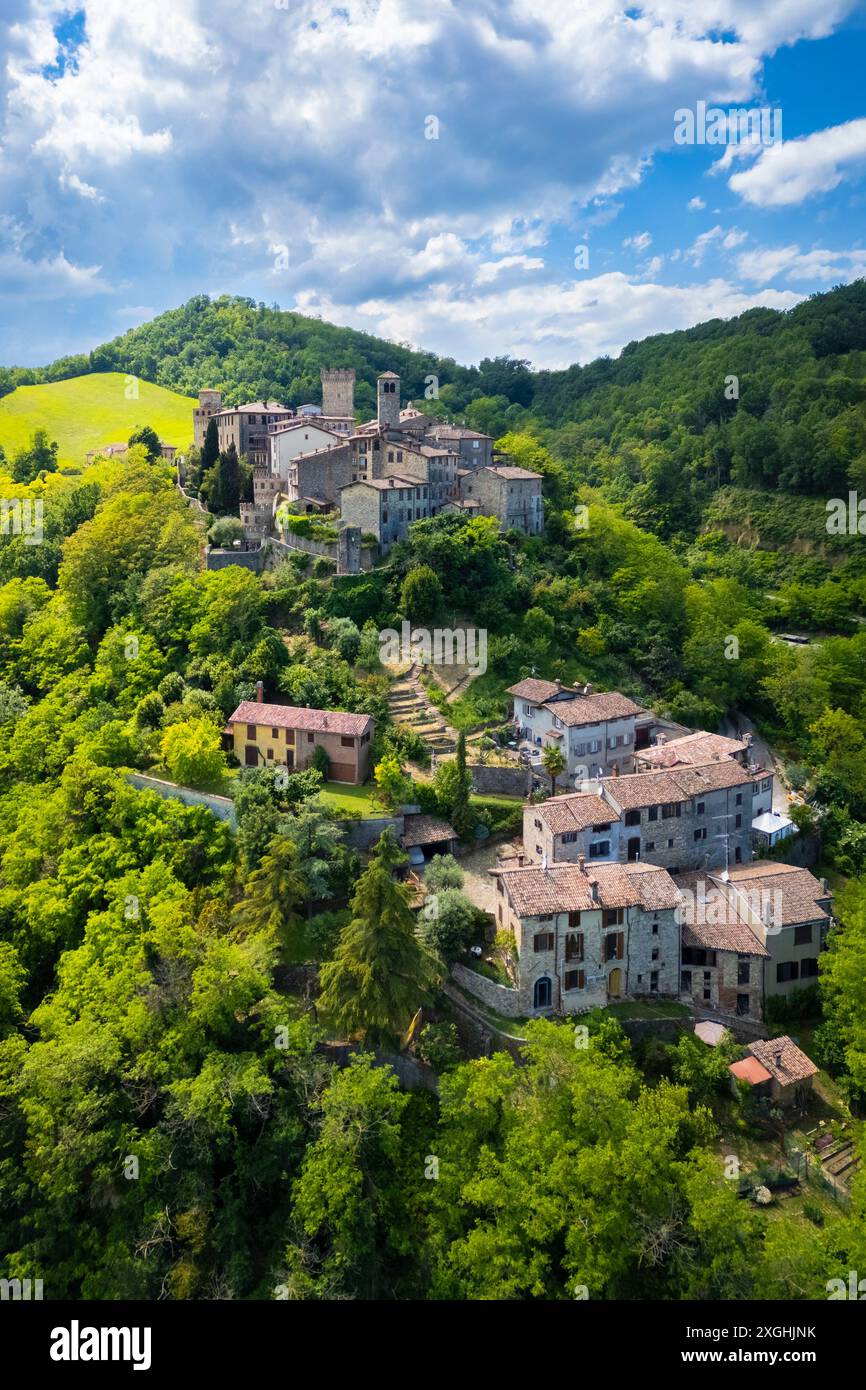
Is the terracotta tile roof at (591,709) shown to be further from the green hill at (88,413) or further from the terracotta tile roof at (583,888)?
the green hill at (88,413)

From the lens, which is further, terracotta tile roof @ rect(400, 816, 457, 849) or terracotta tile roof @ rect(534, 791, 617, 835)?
terracotta tile roof @ rect(400, 816, 457, 849)

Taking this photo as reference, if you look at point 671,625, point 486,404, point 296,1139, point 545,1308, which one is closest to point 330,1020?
point 296,1139

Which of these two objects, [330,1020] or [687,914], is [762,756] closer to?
[687,914]

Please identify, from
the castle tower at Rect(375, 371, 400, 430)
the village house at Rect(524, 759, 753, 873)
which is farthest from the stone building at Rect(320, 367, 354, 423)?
the village house at Rect(524, 759, 753, 873)

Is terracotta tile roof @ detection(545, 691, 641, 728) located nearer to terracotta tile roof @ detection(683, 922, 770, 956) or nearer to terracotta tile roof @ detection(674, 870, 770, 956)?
→ terracotta tile roof @ detection(674, 870, 770, 956)

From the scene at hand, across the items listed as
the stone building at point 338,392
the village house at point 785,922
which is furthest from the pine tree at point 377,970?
the stone building at point 338,392

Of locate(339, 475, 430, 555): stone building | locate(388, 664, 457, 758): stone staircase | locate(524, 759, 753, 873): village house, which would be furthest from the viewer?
locate(339, 475, 430, 555): stone building

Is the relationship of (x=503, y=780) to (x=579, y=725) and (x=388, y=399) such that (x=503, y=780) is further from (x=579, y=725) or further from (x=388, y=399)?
(x=388, y=399)
